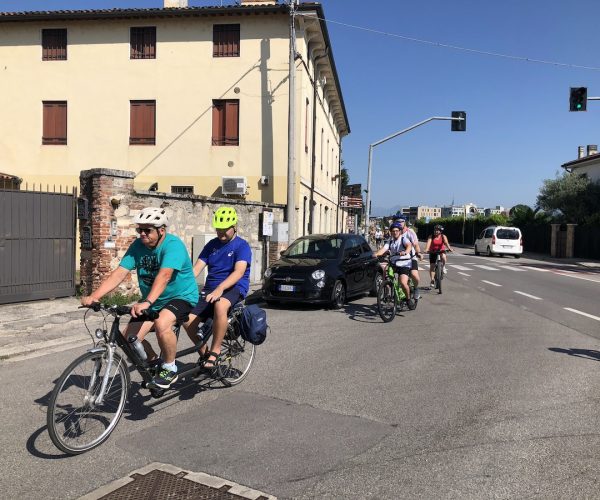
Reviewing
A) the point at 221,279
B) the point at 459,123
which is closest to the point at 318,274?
the point at 221,279

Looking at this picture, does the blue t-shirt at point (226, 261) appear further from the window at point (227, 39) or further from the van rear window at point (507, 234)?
the van rear window at point (507, 234)

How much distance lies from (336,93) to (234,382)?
27248 millimetres

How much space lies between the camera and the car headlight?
10.3 meters

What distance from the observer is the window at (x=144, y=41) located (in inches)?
811

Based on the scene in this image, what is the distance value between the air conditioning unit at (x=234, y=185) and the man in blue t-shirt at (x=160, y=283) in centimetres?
1504

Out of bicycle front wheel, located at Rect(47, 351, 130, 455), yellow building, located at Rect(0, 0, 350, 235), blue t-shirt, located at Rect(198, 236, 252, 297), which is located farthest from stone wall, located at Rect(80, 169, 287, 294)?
yellow building, located at Rect(0, 0, 350, 235)

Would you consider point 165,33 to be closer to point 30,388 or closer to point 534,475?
point 30,388

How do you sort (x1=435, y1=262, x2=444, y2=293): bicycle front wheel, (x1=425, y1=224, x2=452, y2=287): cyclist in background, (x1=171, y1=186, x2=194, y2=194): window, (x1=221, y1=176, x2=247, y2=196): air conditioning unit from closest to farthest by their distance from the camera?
1. (x1=435, y1=262, x2=444, y2=293): bicycle front wheel
2. (x1=425, y1=224, x2=452, y2=287): cyclist in background
3. (x1=221, y1=176, x2=247, y2=196): air conditioning unit
4. (x1=171, y1=186, x2=194, y2=194): window

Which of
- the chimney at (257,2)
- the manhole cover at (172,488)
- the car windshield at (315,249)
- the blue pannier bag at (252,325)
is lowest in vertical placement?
the manhole cover at (172,488)

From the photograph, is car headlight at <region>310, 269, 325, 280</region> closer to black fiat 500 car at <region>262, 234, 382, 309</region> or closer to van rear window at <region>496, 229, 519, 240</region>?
black fiat 500 car at <region>262, 234, 382, 309</region>

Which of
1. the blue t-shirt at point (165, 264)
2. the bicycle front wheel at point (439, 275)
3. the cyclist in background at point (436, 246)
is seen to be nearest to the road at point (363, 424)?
the blue t-shirt at point (165, 264)

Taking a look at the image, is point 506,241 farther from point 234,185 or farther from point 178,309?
A: point 178,309

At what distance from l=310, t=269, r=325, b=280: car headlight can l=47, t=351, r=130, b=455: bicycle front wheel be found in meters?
6.44

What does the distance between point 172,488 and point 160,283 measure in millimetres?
1550
